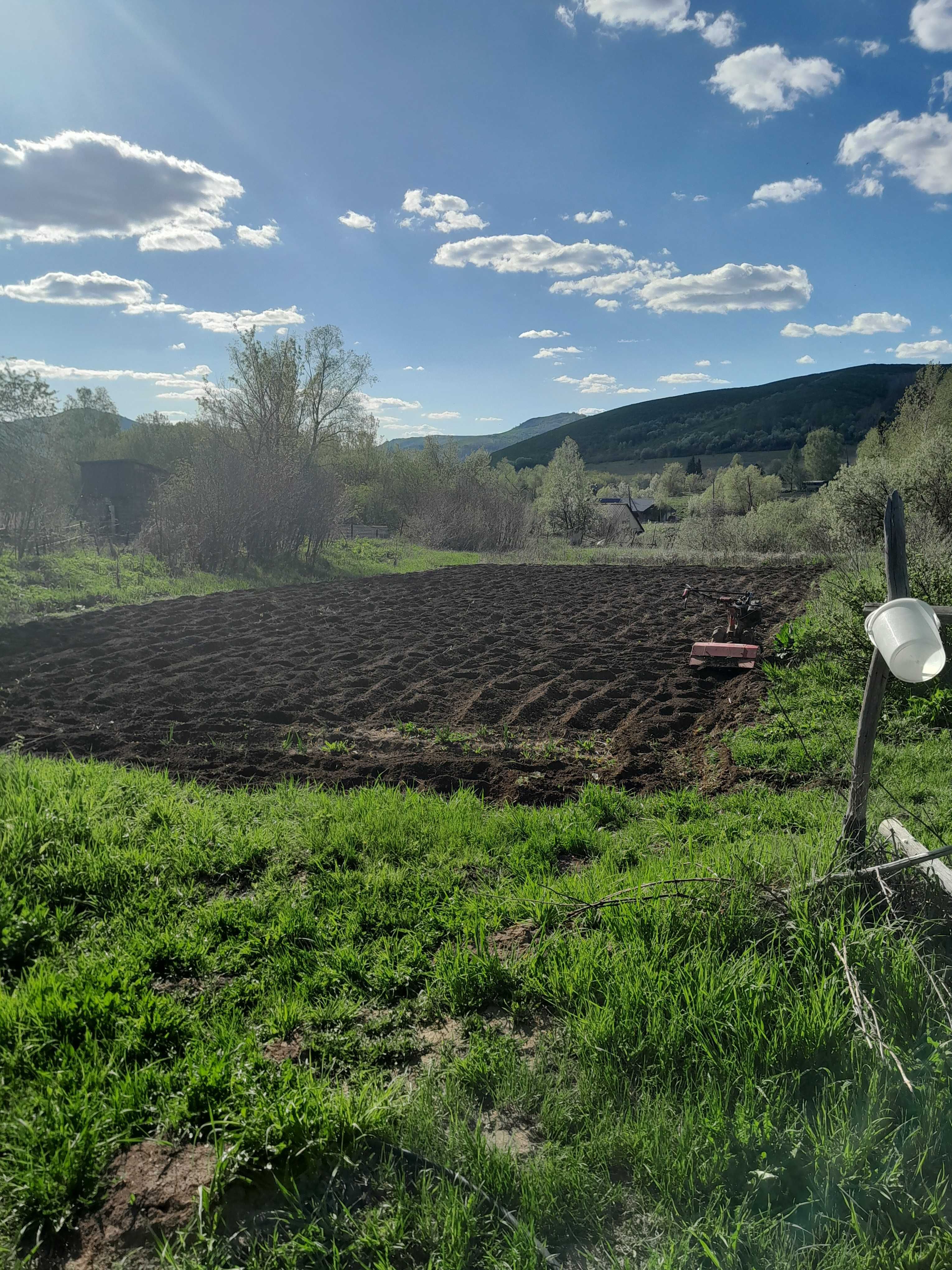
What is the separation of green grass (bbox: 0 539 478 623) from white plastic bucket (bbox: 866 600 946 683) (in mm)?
13254

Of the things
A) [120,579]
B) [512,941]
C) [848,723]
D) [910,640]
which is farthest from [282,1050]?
[120,579]

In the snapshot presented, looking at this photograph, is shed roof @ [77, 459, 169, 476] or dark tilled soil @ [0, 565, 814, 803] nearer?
dark tilled soil @ [0, 565, 814, 803]

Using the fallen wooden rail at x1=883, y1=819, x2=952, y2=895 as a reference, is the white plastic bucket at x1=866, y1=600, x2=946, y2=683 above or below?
above

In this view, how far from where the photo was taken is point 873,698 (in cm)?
297

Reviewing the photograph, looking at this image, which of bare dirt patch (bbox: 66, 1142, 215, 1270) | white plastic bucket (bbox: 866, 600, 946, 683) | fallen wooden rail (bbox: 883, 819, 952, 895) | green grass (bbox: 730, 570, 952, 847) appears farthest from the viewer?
green grass (bbox: 730, 570, 952, 847)

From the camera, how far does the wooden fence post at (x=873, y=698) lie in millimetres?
2719

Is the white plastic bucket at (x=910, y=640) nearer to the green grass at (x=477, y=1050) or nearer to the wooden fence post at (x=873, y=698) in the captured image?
the wooden fence post at (x=873, y=698)

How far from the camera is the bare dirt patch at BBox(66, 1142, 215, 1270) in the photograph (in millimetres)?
1948

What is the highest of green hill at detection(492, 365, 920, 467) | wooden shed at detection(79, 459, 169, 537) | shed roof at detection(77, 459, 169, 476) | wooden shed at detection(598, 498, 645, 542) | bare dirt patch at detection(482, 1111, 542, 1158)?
green hill at detection(492, 365, 920, 467)

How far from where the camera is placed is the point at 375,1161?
7.25 feet

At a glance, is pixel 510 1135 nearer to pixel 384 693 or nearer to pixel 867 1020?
pixel 867 1020

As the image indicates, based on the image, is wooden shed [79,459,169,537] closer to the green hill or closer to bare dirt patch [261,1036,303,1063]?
bare dirt patch [261,1036,303,1063]

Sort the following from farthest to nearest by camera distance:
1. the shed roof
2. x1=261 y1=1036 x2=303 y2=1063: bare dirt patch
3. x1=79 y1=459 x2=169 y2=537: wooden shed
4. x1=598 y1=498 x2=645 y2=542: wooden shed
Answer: the shed roof, x1=79 y1=459 x2=169 y2=537: wooden shed, x1=598 y1=498 x2=645 y2=542: wooden shed, x1=261 y1=1036 x2=303 y2=1063: bare dirt patch

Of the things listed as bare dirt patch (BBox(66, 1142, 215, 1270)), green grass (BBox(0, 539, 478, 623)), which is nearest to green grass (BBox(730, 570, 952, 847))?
bare dirt patch (BBox(66, 1142, 215, 1270))
